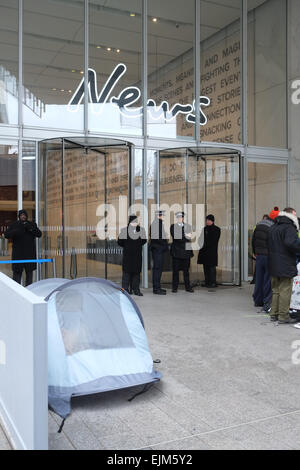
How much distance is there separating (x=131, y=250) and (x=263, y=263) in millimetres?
2597

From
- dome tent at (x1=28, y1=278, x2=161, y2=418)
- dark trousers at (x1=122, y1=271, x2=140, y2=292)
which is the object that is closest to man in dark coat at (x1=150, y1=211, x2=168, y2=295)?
dark trousers at (x1=122, y1=271, x2=140, y2=292)

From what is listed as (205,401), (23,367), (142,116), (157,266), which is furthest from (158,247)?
(23,367)

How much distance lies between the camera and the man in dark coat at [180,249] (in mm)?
9375

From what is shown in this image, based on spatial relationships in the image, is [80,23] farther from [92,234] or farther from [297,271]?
[297,271]

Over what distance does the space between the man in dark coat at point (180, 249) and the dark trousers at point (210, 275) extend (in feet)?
2.38

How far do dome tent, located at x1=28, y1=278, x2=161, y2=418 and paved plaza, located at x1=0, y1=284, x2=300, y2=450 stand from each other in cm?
16

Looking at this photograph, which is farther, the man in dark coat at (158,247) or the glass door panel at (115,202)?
the glass door panel at (115,202)

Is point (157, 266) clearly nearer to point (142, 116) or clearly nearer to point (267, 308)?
point (267, 308)

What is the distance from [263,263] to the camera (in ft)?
25.5

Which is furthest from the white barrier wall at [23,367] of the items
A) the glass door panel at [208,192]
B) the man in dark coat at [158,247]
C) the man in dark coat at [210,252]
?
the glass door panel at [208,192]

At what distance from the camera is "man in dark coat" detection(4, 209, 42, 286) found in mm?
8562

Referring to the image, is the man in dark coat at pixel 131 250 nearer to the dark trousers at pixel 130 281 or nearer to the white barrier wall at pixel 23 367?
the dark trousers at pixel 130 281

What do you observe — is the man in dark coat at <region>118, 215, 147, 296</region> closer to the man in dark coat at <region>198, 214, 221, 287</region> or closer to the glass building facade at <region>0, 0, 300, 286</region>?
the glass building facade at <region>0, 0, 300, 286</region>

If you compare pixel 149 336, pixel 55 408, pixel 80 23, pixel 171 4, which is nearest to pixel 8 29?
pixel 80 23
